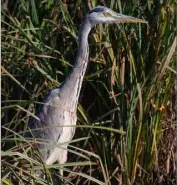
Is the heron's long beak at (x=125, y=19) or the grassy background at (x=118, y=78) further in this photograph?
the grassy background at (x=118, y=78)

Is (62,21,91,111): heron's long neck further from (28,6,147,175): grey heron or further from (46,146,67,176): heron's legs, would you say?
(46,146,67,176): heron's legs

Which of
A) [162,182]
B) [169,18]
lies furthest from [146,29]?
[162,182]

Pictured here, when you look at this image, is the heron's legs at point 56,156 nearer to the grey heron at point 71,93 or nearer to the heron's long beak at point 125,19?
the grey heron at point 71,93

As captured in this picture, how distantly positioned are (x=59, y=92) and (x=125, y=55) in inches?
16.3

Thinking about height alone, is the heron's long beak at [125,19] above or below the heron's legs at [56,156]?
above

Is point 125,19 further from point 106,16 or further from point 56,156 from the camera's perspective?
point 56,156

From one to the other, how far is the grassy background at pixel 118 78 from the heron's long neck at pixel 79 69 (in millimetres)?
137

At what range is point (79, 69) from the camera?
145 inches

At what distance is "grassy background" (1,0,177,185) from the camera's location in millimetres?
3783

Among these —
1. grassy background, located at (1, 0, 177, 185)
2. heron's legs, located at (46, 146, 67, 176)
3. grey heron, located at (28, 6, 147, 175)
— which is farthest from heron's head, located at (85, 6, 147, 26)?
heron's legs, located at (46, 146, 67, 176)

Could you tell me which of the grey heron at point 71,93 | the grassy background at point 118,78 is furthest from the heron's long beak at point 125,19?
the grassy background at point 118,78

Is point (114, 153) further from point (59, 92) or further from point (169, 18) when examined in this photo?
point (169, 18)

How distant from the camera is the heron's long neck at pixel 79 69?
3684 mm

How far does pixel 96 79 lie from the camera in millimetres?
3941
